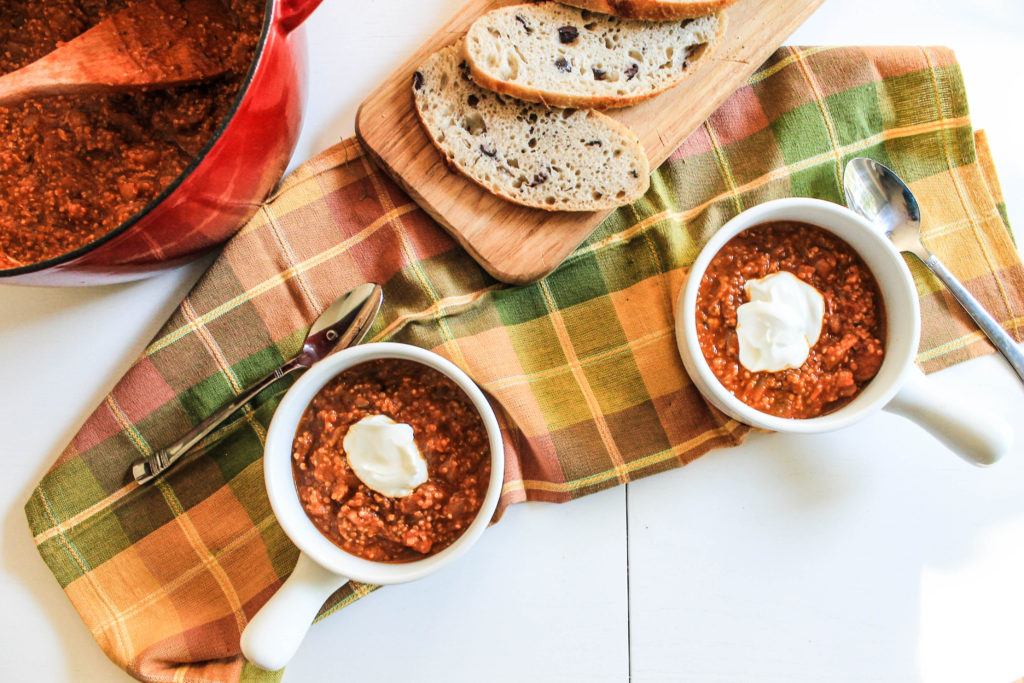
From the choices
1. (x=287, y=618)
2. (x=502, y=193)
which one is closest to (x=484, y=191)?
(x=502, y=193)

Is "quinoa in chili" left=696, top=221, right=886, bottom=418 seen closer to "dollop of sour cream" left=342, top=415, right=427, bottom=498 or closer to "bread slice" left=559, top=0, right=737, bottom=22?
"bread slice" left=559, top=0, right=737, bottom=22

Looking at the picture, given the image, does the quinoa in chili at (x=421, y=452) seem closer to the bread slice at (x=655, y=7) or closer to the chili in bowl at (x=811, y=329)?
the chili in bowl at (x=811, y=329)

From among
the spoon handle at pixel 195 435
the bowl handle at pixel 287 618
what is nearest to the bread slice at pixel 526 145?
the spoon handle at pixel 195 435

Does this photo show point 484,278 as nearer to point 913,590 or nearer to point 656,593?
point 656,593

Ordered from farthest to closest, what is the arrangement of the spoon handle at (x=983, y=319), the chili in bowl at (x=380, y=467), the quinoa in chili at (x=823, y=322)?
the spoon handle at (x=983, y=319), the quinoa in chili at (x=823, y=322), the chili in bowl at (x=380, y=467)

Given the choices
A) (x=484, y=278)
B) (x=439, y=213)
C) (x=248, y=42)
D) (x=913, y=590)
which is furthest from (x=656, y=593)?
(x=248, y=42)

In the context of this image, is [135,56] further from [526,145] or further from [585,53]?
[585,53]
